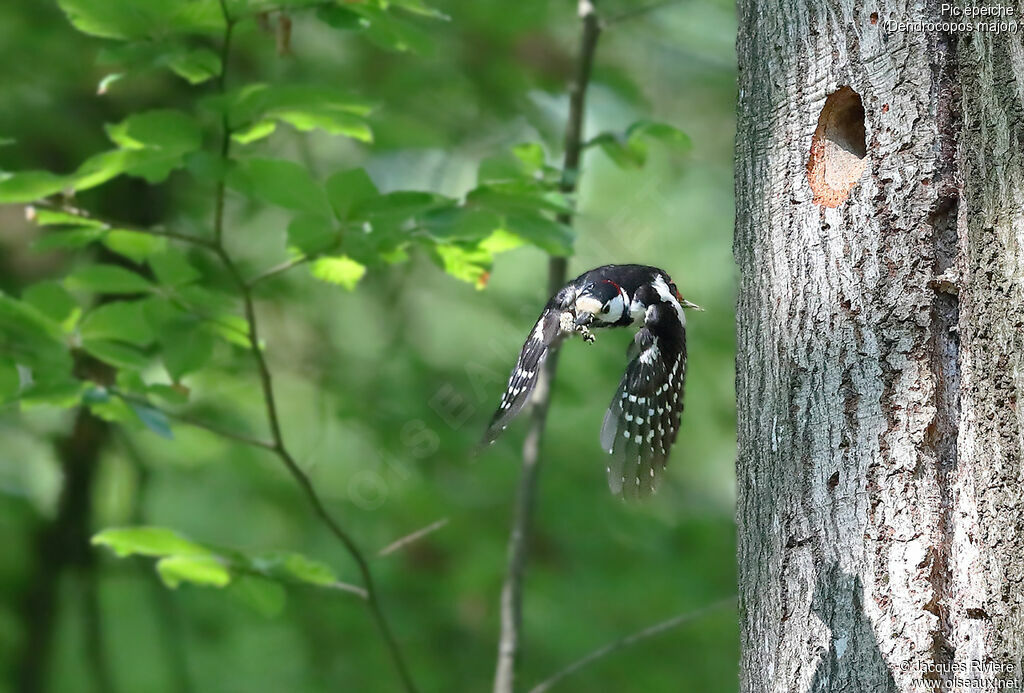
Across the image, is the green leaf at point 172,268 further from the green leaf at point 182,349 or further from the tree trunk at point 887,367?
the tree trunk at point 887,367

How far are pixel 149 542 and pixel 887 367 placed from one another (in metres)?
1.75

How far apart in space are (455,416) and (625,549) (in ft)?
2.92

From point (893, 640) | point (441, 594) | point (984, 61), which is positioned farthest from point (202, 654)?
point (984, 61)

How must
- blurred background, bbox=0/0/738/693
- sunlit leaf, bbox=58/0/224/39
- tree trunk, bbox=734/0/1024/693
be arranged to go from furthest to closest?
1. blurred background, bbox=0/0/738/693
2. sunlit leaf, bbox=58/0/224/39
3. tree trunk, bbox=734/0/1024/693

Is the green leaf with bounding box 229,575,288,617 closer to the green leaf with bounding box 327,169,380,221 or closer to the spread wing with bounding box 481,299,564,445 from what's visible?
the green leaf with bounding box 327,169,380,221

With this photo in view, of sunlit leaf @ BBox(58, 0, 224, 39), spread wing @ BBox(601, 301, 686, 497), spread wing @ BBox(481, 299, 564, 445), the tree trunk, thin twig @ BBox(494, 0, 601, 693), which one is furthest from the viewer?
thin twig @ BBox(494, 0, 601, 693)

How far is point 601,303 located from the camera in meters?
1.73

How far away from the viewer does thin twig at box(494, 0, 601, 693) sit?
2857 millimetres

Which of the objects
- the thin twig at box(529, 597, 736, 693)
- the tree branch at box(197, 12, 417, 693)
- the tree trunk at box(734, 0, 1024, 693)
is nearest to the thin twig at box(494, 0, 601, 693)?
the thin twig at box(529, 597, 736, 693)

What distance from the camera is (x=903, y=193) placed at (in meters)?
1.54

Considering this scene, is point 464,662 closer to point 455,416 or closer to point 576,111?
point 455,416

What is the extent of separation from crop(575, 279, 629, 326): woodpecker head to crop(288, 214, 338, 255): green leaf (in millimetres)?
849

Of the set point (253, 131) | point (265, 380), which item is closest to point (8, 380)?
point (265, 380)

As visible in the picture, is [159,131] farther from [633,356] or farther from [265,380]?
[633,356]
